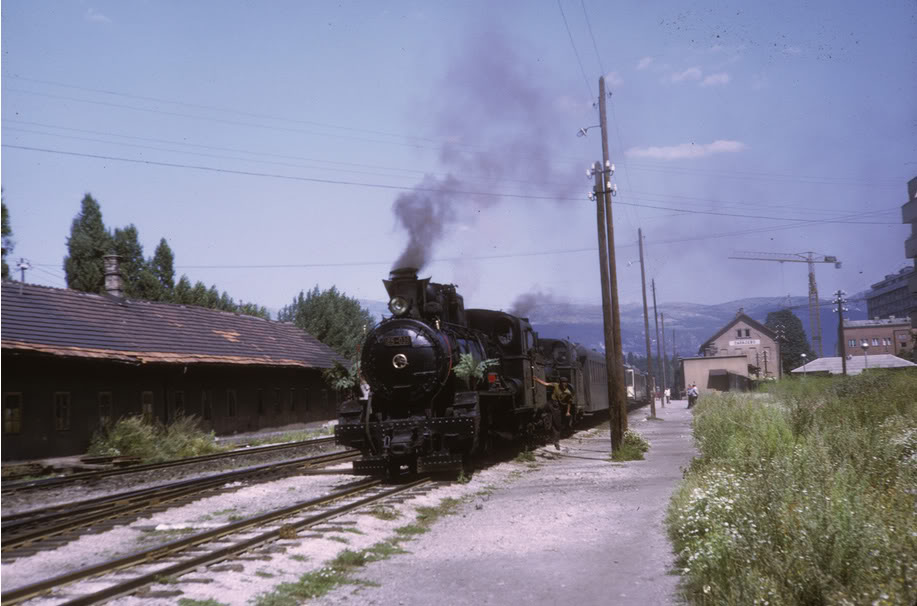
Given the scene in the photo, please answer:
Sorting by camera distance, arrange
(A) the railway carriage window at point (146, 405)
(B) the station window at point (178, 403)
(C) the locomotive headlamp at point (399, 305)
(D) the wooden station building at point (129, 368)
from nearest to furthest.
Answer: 1. (C) the locomotive headlamp at point (399, 305)
2. (D) the wooden station building at point (129, 368)
3. (A) the railway carriage window at point (146, 405)
4. (B) the station window at point (178, 403)

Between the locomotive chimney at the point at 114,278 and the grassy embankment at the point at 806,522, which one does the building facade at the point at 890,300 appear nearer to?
the locomotive chimney at the point at 114,278

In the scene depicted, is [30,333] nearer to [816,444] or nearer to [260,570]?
[260,570]

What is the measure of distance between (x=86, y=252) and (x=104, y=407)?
75.9 feet

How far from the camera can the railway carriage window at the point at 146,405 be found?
2230 cm

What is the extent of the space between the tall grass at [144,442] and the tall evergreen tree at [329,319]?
26.4 meters

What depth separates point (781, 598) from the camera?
4652 millimetres

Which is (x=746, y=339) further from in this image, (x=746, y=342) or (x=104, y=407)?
(x=104, y=407)

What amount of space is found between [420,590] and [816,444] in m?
5.05

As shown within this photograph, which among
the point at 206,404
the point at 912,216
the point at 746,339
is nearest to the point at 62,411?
the point at 206,404

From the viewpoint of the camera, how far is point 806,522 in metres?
5.33

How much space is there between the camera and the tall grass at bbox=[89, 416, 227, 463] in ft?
64.2

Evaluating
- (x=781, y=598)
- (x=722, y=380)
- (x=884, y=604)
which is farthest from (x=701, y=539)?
(x=722, y=380)

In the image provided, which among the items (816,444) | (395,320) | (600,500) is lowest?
(600,500)

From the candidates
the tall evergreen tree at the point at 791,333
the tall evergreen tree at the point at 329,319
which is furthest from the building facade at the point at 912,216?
the tall evergreen tree at the point at 791,333
